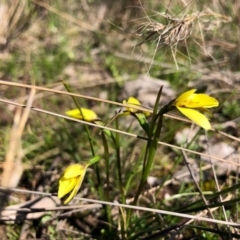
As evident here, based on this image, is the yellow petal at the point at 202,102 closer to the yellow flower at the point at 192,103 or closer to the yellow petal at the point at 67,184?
the yellow flower at the point at 192,103

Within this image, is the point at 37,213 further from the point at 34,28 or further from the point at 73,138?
the point at 34,28

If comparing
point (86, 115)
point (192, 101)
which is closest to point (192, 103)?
point (192, 101)

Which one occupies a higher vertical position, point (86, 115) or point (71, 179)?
point (86, 115)

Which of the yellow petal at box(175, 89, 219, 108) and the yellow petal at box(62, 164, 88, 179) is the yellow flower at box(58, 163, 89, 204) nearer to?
the yellow petal at box(62, 164, 88, 179)

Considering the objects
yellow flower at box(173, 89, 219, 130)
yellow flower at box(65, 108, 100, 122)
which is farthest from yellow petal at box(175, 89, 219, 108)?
yellow flower at box(65, 108, 100, 122)

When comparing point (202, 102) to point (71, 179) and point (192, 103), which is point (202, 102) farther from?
point (71, 179)

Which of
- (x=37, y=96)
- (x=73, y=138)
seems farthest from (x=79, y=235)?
(x=37, y=96)

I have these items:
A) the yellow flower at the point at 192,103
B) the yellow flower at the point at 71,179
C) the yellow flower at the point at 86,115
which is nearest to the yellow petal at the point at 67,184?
the yellow flower at the point at 71,179
